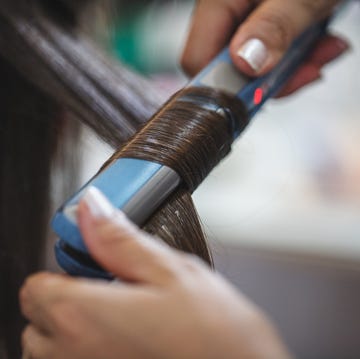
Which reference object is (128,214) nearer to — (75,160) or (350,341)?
(75,160)

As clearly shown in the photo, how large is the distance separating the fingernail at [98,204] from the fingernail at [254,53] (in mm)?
324

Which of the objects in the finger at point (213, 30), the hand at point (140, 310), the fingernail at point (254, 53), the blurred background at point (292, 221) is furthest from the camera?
the blurred background at point (292, 221)

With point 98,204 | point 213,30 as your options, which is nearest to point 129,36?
point 213,30

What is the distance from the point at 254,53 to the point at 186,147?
0.21 meters

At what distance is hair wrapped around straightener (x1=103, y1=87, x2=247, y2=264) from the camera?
58 cm

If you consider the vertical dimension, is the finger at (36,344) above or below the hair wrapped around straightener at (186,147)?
below

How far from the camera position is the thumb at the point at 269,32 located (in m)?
0.76

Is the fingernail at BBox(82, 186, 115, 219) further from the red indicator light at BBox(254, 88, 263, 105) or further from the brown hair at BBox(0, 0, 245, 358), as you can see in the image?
the red indicator light at BBox(254, 88, 263, 105)

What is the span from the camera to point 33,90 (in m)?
0.79

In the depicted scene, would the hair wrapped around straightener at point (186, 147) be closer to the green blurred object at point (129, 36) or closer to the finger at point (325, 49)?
the finger at point (325, 49)

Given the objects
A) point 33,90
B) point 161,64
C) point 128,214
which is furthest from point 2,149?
point 161,64

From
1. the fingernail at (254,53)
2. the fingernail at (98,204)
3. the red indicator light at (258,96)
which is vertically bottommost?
the red indicator light at (258,96)

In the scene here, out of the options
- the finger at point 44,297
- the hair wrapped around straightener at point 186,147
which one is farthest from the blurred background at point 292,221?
the finger at point 44,297

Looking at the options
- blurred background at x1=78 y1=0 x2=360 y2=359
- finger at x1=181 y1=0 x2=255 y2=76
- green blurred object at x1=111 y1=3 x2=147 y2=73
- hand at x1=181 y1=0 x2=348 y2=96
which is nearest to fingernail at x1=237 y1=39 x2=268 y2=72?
hand at x1=181 y1=0 x2=348 y2=96
